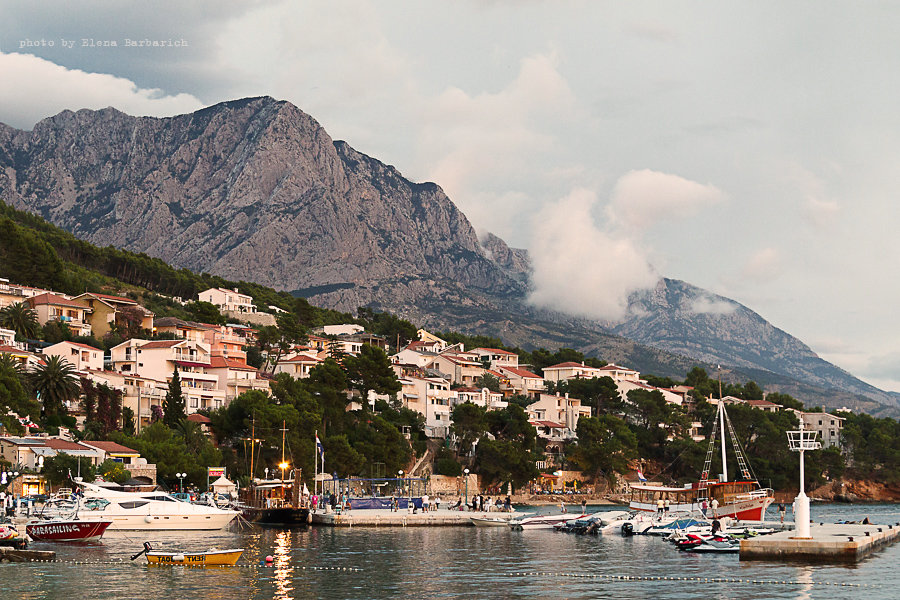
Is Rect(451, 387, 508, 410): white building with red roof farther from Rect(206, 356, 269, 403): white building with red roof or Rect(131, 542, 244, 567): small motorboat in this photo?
Rect(131, 542, 244, 567): small motorboat

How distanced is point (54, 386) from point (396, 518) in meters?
29.3

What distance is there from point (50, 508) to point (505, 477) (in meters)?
61.1

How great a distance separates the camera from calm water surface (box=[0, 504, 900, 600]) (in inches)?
1441

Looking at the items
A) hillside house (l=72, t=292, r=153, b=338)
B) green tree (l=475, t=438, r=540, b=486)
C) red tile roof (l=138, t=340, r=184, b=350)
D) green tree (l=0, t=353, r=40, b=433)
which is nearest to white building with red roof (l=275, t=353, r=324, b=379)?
hillside house (l=72, t=292, r=153, b=338)

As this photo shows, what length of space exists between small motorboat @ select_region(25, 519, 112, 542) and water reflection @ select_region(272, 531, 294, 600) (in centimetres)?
959

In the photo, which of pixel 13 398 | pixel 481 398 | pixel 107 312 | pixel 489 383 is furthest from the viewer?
pixel 489 383

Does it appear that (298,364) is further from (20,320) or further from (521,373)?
(521,373)

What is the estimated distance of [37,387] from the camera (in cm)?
7838

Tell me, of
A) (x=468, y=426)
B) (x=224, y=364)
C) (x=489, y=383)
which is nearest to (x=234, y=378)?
(x=224, y=364)

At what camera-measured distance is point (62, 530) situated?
5091 cm

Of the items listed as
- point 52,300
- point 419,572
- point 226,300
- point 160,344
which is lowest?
point 419,572

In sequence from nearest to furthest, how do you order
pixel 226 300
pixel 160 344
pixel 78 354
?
pixel 78 354
pixel 160 344
pixel 226 300

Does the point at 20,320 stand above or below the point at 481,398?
above

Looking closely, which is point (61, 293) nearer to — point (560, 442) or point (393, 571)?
point (560, 442)
